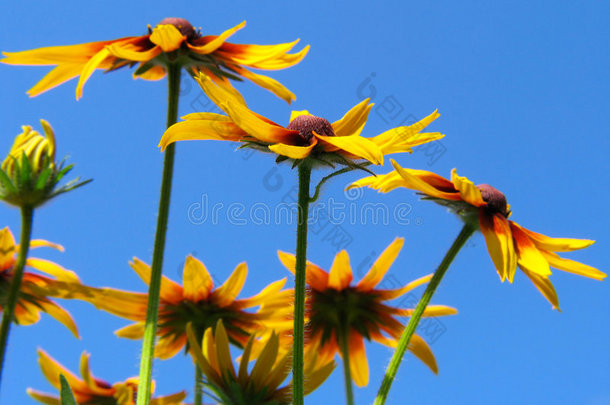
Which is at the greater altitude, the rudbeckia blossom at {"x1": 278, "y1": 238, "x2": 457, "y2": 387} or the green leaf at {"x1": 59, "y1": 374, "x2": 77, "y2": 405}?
the rudbeckia blossom at {"x1": 278, "y1": 238, "x2": 457, "y2": 387}

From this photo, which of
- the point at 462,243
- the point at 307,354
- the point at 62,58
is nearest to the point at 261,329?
the point at 307,354

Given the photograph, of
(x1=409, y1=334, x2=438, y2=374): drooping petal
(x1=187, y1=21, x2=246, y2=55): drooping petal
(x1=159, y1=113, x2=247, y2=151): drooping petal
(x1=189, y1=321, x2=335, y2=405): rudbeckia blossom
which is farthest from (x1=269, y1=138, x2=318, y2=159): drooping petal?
(x1=409, y1=334, x2=438, y2=374): drooping petal

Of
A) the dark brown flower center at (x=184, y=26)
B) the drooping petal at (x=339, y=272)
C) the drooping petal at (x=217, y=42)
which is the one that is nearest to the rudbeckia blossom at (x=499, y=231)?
the drooping petal at (x=339, y=272)

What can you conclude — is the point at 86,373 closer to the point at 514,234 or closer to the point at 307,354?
the point at 307,354

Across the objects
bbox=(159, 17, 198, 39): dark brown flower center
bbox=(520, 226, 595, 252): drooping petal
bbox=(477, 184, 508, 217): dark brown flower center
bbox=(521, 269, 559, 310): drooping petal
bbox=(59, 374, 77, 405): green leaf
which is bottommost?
bbox=(59, 374, 77, 405): green leaf

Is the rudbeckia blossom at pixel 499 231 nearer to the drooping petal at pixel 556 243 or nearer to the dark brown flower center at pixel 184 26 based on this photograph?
the drooping petal at pixel 556 243

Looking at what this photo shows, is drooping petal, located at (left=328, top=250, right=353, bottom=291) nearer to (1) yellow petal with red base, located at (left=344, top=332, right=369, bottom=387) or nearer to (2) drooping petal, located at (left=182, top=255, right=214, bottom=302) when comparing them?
(1) yellow petal with red base, located at (left=344, top=332, right=369, bottom=387)

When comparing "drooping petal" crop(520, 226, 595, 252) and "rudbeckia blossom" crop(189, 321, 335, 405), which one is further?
"drooping petal" crop(520, 226, 595, 252)
